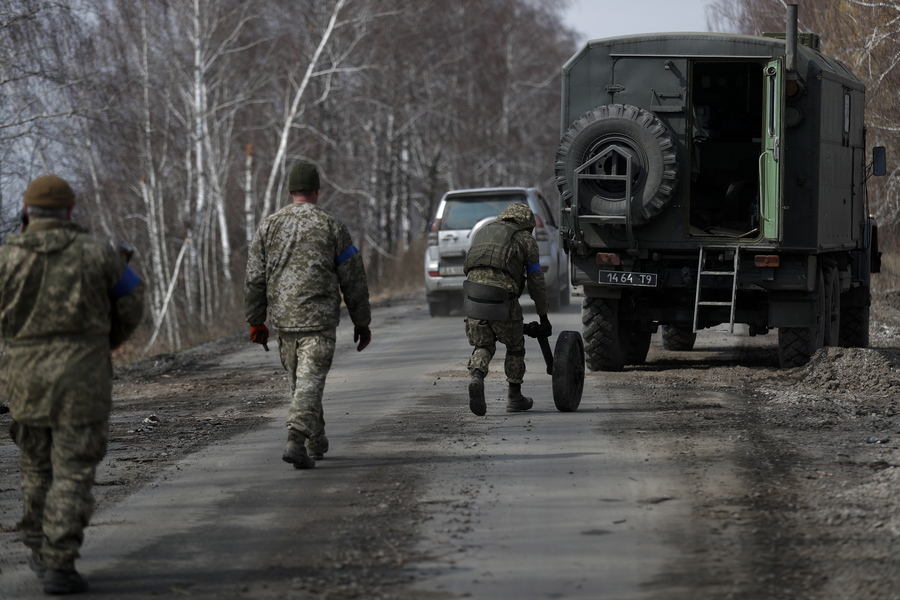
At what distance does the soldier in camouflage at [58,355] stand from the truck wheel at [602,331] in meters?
7.13

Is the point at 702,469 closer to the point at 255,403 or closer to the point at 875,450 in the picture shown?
the point at 875,450

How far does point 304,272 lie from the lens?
22.8ft

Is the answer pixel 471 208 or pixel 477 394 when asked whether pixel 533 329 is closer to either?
pixel 477 394

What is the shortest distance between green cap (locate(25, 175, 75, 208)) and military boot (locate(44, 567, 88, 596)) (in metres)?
1.48

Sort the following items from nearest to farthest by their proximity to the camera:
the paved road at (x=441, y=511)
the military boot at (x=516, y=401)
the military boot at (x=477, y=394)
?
the paved road at (x=441, y=511), the military boot at (x=477, y=394), the military boot at (x=516, y=401)

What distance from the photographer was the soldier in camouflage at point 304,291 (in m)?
6.93

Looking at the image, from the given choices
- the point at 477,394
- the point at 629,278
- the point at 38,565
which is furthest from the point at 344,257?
the point at 629,278

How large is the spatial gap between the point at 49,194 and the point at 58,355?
26.0 inches

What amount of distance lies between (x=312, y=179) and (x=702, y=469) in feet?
9.45

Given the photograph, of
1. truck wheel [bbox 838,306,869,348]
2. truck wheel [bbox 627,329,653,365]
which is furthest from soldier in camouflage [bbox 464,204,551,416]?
truck wheel [bbox 838,306,869,348]

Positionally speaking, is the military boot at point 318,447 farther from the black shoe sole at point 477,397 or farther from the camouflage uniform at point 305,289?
the black shoe sole at point 477,397

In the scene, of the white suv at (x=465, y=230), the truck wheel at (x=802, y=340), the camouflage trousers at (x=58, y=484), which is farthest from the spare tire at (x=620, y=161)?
the camouflage trousers at (x=58, y=484)

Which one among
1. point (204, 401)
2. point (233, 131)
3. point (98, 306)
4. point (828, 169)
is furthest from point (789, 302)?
point (233, 131)

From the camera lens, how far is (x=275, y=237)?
705 cm
